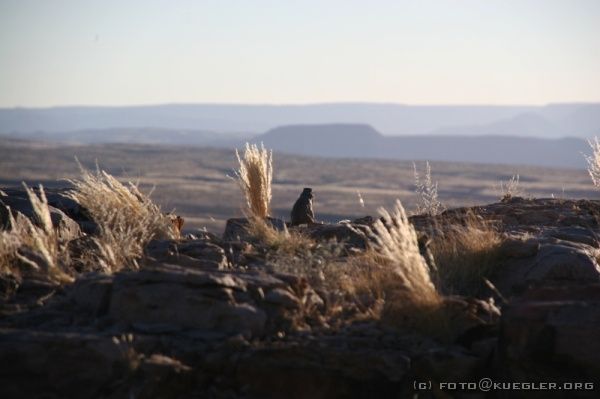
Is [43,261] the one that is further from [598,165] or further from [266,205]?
[598,165]

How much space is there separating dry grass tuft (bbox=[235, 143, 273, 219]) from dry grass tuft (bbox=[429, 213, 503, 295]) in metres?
3.00

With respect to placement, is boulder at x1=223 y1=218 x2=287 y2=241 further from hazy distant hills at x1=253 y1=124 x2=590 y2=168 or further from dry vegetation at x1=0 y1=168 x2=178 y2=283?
hazy distant hills at x1=253 y1=124 x2=590 y2=168

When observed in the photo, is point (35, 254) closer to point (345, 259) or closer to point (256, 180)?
point (345, 259)

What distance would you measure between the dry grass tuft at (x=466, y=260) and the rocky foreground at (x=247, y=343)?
0.75 meters

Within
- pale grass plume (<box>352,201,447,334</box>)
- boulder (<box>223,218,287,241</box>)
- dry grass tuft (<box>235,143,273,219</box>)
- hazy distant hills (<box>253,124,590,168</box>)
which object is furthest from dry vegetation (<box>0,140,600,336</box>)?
hazy distant hills (<box>253,124,590,168</box>)

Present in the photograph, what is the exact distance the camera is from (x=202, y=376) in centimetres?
502

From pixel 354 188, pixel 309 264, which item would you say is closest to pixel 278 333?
pixel 309 264

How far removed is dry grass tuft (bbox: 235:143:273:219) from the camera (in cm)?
977

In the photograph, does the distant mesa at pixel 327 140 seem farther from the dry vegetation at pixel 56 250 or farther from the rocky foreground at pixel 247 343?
the rocky foreground at pixel 247 343

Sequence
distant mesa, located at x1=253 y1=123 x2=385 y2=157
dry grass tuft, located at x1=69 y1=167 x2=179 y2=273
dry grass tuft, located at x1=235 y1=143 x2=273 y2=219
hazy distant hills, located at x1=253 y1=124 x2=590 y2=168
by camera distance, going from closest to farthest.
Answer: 1. dry grass tuft, located at x1=69 y1=167 x2=179 y2=273
2. dry grass tuft, located at x1=235 y1=143 x2=273 y2=219
3. hazy distant hills, located at x1=253 y1=124 x2=590 y2=168
4. distant mesa, located at x1=253 y1=123 x2=385 y2=157

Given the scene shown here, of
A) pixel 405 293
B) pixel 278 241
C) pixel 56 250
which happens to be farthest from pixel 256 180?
pixel 405 293

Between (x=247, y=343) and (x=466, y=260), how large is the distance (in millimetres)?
2314

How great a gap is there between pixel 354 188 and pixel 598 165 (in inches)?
2108

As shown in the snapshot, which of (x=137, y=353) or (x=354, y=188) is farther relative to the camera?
(x=354, y=188)
